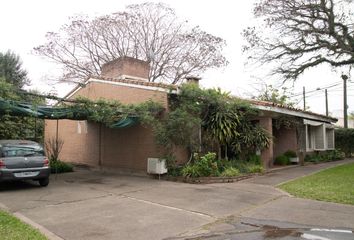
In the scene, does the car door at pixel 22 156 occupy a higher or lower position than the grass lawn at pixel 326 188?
higher

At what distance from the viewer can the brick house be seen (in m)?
14.6

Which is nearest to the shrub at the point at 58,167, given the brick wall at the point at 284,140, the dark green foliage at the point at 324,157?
the brick wall at the point at 284,140

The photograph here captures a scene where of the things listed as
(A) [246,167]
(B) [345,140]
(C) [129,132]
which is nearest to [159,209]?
(A) [246,167]

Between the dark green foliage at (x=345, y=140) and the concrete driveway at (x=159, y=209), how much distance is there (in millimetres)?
16150

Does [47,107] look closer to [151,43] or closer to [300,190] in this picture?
[300,190]

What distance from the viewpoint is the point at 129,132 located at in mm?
15484

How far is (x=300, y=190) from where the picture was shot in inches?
398

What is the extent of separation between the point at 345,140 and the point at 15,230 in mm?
24401

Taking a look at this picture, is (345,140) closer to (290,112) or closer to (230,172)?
(290,112)

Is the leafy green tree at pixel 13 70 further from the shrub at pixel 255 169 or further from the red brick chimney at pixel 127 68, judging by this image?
the shrub at pixel 255 169

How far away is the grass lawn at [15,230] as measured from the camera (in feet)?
19.0

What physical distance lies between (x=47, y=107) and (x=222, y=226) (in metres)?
7.77

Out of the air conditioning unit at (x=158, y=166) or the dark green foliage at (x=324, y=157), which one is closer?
the air conditioning unit at (x=158, y=166)

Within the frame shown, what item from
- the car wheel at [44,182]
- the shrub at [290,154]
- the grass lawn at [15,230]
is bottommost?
the grass lawn at [15,230]
